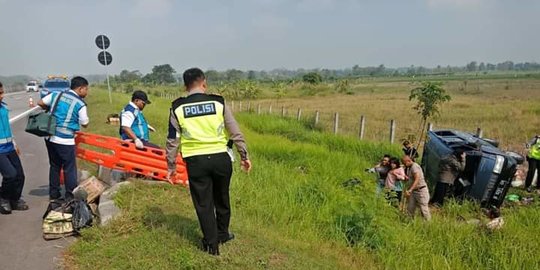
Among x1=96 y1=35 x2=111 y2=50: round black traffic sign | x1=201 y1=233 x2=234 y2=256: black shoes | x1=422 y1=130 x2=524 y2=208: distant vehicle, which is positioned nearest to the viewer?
x1=201 y1=233 x2=234 y2=256: black shoes

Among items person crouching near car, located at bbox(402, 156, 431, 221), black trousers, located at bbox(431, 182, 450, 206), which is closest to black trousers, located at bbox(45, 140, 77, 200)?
person crouching near car, located at bbox(402, 156, 431, 221)

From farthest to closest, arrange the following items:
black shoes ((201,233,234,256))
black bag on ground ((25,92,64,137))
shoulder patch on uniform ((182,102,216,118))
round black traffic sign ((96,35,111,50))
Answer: round black traffic sign ((96,35,111,50)), black bag on ground ((25,92,64,137)), black shoes ((201,233,234,256)), shoulder patch on uniform ((182,102,216,118))

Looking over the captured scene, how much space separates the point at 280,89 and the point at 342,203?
33.3 metres

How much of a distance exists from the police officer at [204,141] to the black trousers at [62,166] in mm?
2321

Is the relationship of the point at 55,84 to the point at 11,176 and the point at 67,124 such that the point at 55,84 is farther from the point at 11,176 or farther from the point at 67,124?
the point at 67,124

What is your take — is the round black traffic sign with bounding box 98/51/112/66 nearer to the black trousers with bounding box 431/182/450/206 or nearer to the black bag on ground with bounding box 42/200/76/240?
the black bag on ground with bounding box 42/200/76/240

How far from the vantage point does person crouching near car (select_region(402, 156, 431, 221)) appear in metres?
6.39

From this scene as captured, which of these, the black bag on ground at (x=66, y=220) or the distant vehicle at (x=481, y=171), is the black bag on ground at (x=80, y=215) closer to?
the black bag on ground at (x=66, y=220)

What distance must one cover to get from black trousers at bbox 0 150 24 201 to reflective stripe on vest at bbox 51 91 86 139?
0.72m

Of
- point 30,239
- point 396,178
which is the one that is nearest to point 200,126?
point 30,239

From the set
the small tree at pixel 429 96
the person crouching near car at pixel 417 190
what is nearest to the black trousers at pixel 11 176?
the person crouching near car at pixel 417 190

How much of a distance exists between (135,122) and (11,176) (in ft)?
5.50

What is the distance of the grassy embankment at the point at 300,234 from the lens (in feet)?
12.1

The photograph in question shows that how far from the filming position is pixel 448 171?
7023mm
